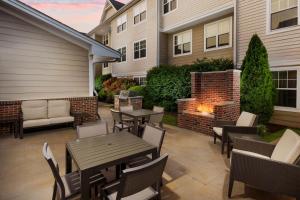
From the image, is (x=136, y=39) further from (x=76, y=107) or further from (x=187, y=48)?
(x=76, y=107)

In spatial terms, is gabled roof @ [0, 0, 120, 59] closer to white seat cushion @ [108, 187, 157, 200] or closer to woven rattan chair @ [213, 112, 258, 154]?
woven rattan chair @ [213, 112, 258, 154]

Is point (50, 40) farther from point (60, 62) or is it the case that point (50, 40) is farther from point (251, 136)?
point (251, 136)

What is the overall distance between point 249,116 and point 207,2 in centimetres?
790

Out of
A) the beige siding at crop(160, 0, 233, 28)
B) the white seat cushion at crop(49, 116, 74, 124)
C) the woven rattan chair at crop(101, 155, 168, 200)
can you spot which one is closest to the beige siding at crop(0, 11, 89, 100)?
the white seat cushion at crop(49, 116, 74, 124)

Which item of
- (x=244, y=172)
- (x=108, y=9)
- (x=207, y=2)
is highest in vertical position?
(x=108, y=9)

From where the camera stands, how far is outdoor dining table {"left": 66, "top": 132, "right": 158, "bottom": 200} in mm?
2510

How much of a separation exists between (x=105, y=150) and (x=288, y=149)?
3026 millimetres

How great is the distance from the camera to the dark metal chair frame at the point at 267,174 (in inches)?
112

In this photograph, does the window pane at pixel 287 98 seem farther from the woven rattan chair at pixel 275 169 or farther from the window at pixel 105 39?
the window at pixel 105 39

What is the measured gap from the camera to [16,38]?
7477 mm

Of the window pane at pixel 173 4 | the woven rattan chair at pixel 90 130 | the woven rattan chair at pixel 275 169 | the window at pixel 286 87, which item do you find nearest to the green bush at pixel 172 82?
the window at pixel 286 87

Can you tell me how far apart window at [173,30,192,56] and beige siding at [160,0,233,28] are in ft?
3.02

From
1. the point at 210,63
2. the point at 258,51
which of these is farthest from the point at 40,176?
the point at 210,63

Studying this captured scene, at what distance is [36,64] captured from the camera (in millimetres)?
7875
